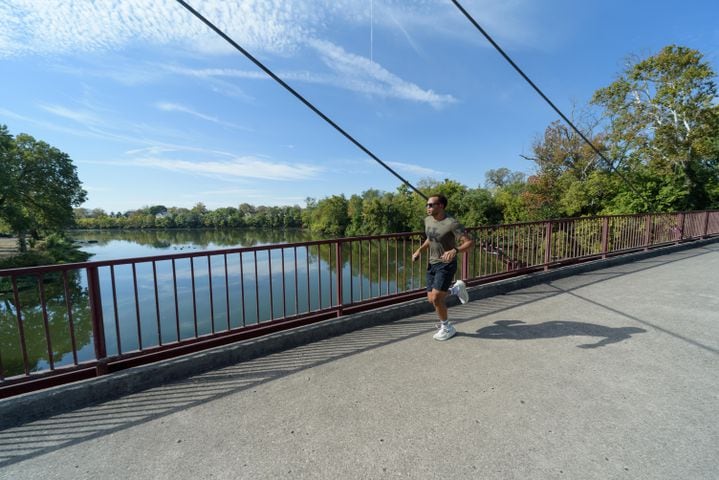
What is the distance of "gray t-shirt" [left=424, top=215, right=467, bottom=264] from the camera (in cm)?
336

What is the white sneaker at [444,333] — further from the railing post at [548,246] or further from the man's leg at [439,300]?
the railing post at [548,246]

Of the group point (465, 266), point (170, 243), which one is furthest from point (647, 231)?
point (170, 243)

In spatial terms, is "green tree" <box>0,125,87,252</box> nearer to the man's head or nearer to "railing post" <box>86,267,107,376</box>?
"railing post" <box>86,267,107,376</box>

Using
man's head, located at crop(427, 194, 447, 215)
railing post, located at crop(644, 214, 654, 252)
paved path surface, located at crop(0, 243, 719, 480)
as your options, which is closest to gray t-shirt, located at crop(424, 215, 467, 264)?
man's head, located at crop(427, 194, 447, 215)

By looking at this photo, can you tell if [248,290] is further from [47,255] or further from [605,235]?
[47,255]

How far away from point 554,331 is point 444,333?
1346mm

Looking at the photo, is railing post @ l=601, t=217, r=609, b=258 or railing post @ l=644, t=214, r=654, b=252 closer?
railing post @ l=601, t=217, r=609, b=258

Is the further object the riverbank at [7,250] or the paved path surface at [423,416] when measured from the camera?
the riverbank at [7,250]

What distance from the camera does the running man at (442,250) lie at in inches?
132

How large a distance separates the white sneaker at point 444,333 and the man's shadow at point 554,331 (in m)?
0.35

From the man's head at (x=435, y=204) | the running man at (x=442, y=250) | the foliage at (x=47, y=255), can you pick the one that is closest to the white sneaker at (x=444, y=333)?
the running man at (x=442, y=250)

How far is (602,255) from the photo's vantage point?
7.21 metres

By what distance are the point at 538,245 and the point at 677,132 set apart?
56.1 ft

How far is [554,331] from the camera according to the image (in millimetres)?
3643
